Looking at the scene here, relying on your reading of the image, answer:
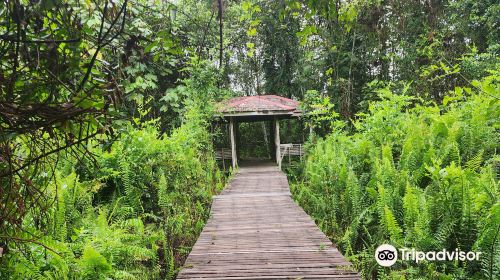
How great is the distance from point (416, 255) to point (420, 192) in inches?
40.7

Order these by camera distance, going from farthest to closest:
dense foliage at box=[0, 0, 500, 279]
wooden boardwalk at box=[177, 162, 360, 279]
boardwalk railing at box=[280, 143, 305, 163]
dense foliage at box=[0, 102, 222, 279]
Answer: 1. boardwalk railing at box=[280, 143, 305, 163]
2. wooden boardwalk at box=[177, 162, 360, 279]
3. dense foliage at box=[0, 102, 222, 279]
4. dense foliage at box=[0, 0, 500, 279]

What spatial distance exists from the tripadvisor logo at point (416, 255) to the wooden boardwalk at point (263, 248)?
2.02 feet

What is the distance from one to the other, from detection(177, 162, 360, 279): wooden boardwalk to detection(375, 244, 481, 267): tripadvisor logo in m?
0.61

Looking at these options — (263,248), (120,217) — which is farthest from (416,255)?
(120,217)

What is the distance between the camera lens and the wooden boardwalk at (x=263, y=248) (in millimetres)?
2962

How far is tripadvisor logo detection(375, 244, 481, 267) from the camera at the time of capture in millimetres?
3266

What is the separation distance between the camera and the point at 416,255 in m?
3.41

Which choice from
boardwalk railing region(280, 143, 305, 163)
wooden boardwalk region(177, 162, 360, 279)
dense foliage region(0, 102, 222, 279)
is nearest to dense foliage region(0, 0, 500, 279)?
dense foliage region(0, 102, 222, 279)

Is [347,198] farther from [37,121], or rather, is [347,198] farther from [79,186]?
[37,121]

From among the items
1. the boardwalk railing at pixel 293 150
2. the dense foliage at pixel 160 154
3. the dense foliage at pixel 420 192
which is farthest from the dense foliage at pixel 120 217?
the boardwalk railing at pixel 293 150

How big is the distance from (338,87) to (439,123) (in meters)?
10.2

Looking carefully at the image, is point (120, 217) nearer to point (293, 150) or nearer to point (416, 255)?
point (416, 255)

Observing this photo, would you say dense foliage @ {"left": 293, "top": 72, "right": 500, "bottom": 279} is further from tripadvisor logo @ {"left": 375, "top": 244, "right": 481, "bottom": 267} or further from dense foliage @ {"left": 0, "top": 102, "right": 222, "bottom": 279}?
dense foliage @ {"left": 0, "top": 102, "right": 222, "bottom": 279}

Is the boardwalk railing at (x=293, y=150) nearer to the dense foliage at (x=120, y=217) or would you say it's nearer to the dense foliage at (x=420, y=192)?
the dense foliage at (x=420, y=192)
